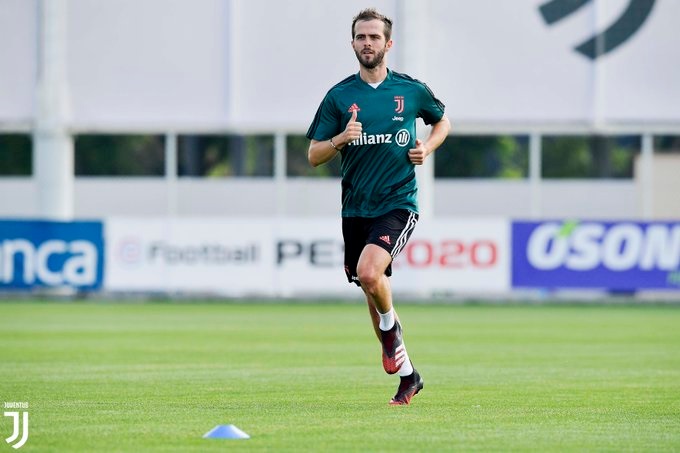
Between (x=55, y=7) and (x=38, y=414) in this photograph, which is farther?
(x=55, y=7)

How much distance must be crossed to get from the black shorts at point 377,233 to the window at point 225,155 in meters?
30.0

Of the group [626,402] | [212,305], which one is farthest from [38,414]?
[212,305]

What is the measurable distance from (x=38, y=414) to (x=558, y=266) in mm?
19471

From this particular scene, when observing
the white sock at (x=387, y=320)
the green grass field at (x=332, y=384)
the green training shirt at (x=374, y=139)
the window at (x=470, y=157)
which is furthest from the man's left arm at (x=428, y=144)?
the window at (x=470, y=157)

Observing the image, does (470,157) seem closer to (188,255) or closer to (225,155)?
(225,155)

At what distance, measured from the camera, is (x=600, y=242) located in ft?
90.7

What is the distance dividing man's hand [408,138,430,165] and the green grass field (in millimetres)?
1633

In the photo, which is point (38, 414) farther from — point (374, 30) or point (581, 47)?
point (581, 47)

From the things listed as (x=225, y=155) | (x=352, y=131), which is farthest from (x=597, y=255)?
(x=225, y=155)

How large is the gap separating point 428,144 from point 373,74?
1.99ft

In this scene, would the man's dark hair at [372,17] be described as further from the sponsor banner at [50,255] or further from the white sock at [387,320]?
the sponsor banner at [50,255]

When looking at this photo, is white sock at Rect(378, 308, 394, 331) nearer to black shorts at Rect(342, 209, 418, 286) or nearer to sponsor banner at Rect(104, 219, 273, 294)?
black shorts at Rect(342, 209, 418, 286)

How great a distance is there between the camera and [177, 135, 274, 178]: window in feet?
134

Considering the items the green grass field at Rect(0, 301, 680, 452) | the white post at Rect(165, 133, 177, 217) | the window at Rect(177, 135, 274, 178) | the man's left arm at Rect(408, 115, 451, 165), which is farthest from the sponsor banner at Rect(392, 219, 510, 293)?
the man's left arm at Rect(408, 115, 451, 165)
